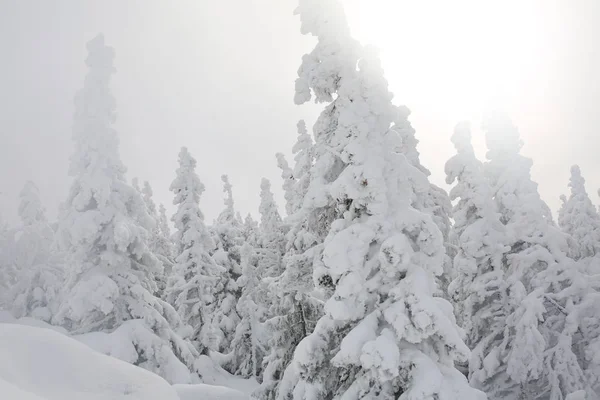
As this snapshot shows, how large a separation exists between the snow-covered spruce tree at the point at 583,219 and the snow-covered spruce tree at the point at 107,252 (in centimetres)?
2792

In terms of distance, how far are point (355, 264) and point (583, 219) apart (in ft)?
94.6

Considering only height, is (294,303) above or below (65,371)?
above

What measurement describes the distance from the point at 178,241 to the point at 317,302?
17510mm

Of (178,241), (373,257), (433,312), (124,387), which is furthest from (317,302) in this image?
(178,241)

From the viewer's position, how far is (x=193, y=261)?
99.6 ft

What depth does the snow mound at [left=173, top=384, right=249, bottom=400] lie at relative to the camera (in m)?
12.8

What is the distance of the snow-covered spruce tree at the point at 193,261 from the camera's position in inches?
1186

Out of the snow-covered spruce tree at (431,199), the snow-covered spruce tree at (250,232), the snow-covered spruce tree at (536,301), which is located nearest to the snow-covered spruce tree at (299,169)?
the snow-covered spruce tree at (431,199)

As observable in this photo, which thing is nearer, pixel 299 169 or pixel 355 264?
pixel 355 264

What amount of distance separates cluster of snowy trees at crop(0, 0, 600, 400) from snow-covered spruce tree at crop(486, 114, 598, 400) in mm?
75

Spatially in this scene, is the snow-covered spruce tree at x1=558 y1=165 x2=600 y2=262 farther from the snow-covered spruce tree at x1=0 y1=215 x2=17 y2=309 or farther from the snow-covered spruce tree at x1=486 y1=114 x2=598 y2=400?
the snow-covered spruce tree at x1=0 y1=215 x2=17 y2=309

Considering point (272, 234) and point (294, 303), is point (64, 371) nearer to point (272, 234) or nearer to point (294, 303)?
point (294, 303)

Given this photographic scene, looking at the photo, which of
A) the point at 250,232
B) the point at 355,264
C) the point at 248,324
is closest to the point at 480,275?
the point at 355,264

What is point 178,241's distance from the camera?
31.9m
